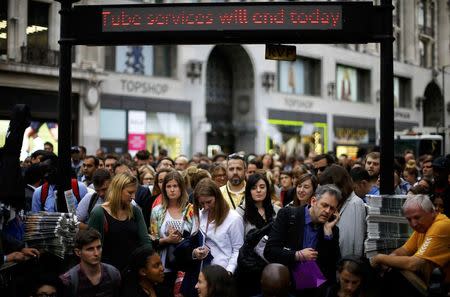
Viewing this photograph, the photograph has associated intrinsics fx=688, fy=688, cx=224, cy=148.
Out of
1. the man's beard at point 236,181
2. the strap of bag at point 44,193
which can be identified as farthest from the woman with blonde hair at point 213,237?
the strap of bag at point 44,193

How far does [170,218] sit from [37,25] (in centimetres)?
2106

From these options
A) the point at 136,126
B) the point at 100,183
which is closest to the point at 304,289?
the point at 100,183

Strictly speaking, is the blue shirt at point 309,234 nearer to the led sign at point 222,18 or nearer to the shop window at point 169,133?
the led sign at point 222,18

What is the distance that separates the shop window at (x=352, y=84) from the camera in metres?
45.1

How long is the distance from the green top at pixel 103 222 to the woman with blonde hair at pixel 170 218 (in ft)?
2.10

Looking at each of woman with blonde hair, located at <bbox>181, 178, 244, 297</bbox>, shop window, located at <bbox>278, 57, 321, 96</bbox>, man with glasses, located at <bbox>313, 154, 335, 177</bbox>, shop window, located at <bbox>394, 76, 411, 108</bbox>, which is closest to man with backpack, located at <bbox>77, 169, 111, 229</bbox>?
woman with blonde hair, located at <bbox>181, 178, 244, 297</bbox>

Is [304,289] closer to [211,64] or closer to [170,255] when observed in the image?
[170,255]

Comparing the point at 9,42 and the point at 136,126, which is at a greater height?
the point at 9,42

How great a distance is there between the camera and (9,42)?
1025 inches

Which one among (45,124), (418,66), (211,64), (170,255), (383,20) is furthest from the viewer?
(418,66)

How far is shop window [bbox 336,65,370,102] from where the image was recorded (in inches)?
1774

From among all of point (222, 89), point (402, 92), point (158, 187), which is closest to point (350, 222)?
point (158, 187)

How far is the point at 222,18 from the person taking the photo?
19.5 ft

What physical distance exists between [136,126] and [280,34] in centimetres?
2661
